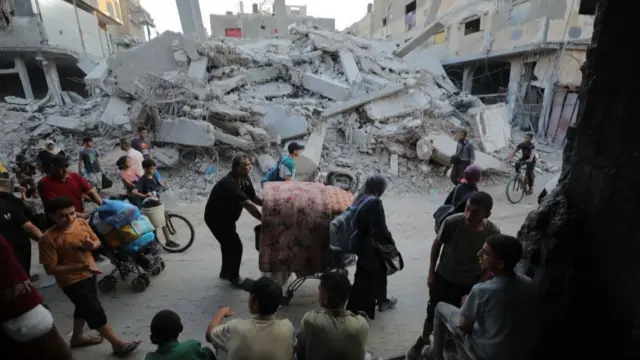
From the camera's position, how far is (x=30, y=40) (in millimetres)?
14797

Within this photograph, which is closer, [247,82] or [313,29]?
[247,82]

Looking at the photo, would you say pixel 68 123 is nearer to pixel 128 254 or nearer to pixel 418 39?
pixel 128 254

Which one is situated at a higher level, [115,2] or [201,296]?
[115,2]

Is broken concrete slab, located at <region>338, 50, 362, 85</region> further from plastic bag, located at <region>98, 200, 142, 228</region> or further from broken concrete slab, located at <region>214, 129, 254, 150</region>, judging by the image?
plastic bag, located at <region>98, 200, 142, 228</region>

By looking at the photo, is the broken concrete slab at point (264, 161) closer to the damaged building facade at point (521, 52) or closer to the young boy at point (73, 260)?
the young boy at point (73, 260)

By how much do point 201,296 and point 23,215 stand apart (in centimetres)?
193

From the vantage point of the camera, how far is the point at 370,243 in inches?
122

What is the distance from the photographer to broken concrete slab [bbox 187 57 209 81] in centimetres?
1155

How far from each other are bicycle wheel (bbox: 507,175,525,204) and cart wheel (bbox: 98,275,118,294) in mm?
8187

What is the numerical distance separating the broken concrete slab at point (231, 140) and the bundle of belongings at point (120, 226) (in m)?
5.36

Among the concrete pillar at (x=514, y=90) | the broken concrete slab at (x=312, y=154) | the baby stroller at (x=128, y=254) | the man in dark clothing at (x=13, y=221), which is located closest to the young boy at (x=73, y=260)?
the man in dark clothing at (x=13, y=221)

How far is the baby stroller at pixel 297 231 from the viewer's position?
313 cm

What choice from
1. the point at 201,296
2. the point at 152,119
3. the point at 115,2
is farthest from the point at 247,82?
the point at 115,2

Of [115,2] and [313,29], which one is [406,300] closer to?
[313,29]
